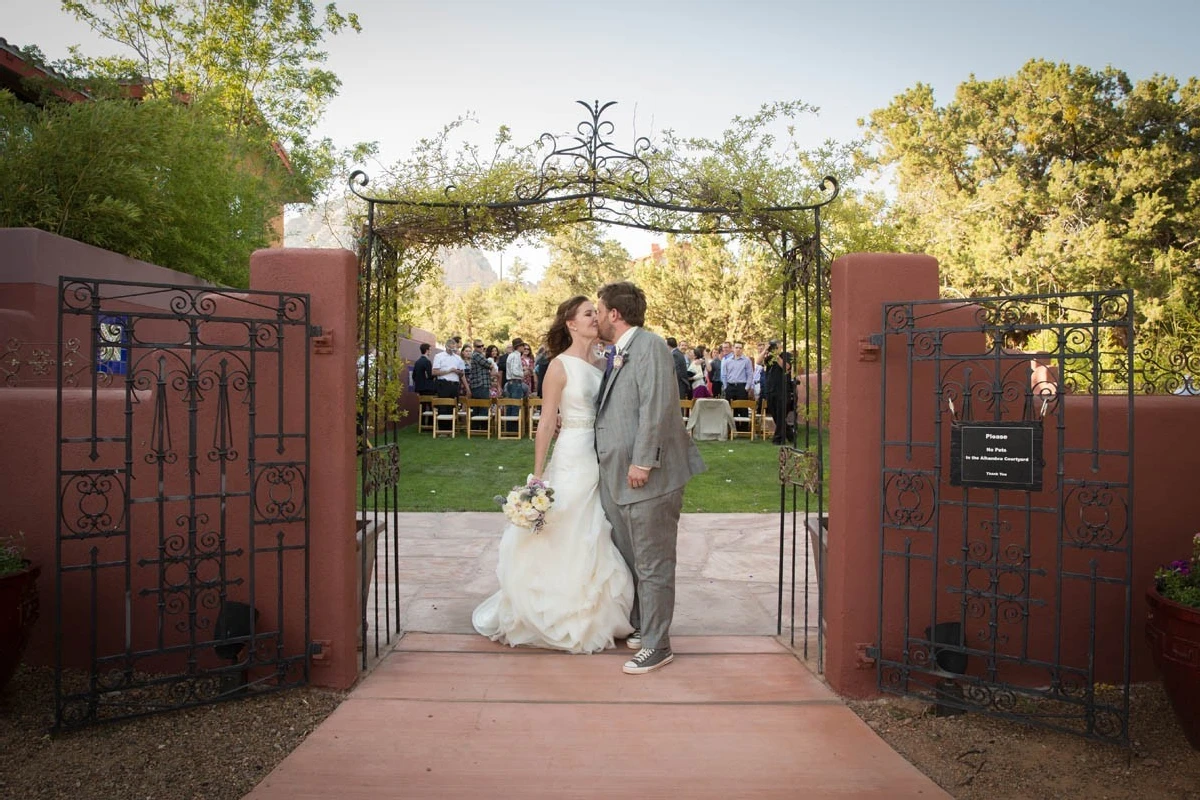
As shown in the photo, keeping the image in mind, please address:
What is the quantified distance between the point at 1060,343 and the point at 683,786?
2.35 m

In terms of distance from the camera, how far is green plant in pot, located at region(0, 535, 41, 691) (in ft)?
12.4

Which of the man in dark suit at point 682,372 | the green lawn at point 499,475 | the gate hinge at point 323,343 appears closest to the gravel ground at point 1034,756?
the gate hinge at point 323,343

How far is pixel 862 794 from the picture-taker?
3.20m

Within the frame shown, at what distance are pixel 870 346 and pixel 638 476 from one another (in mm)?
1320

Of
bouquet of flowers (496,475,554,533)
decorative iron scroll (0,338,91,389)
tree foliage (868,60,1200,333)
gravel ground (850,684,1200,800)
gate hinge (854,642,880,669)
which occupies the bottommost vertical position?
gravel ground (850,684,1200,800)

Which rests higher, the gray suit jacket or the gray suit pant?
the gray suit jacket

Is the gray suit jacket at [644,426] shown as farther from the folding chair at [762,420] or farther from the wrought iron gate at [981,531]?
the folding chair at [762,420]

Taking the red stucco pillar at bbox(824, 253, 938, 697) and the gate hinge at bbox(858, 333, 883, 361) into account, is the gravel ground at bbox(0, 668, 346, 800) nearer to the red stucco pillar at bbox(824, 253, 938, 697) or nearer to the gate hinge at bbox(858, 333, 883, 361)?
the red stucco pillar at bbox(824, 253, 938, 697)

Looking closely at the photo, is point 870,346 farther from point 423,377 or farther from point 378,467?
point 423,377

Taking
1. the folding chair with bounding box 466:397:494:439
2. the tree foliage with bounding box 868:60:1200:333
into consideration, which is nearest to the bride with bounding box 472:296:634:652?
the folding chair with bounding box 466:397:494:439

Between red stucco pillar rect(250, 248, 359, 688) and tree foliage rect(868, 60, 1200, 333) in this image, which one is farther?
tree foliage rect(868, 60, 1200, 333)

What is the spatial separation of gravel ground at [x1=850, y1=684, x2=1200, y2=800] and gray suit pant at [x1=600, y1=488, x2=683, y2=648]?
1.04 meters

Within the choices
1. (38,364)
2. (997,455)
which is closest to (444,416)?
(38,364)

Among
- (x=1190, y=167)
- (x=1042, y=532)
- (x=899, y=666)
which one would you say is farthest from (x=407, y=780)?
(x=1190, y=167)
